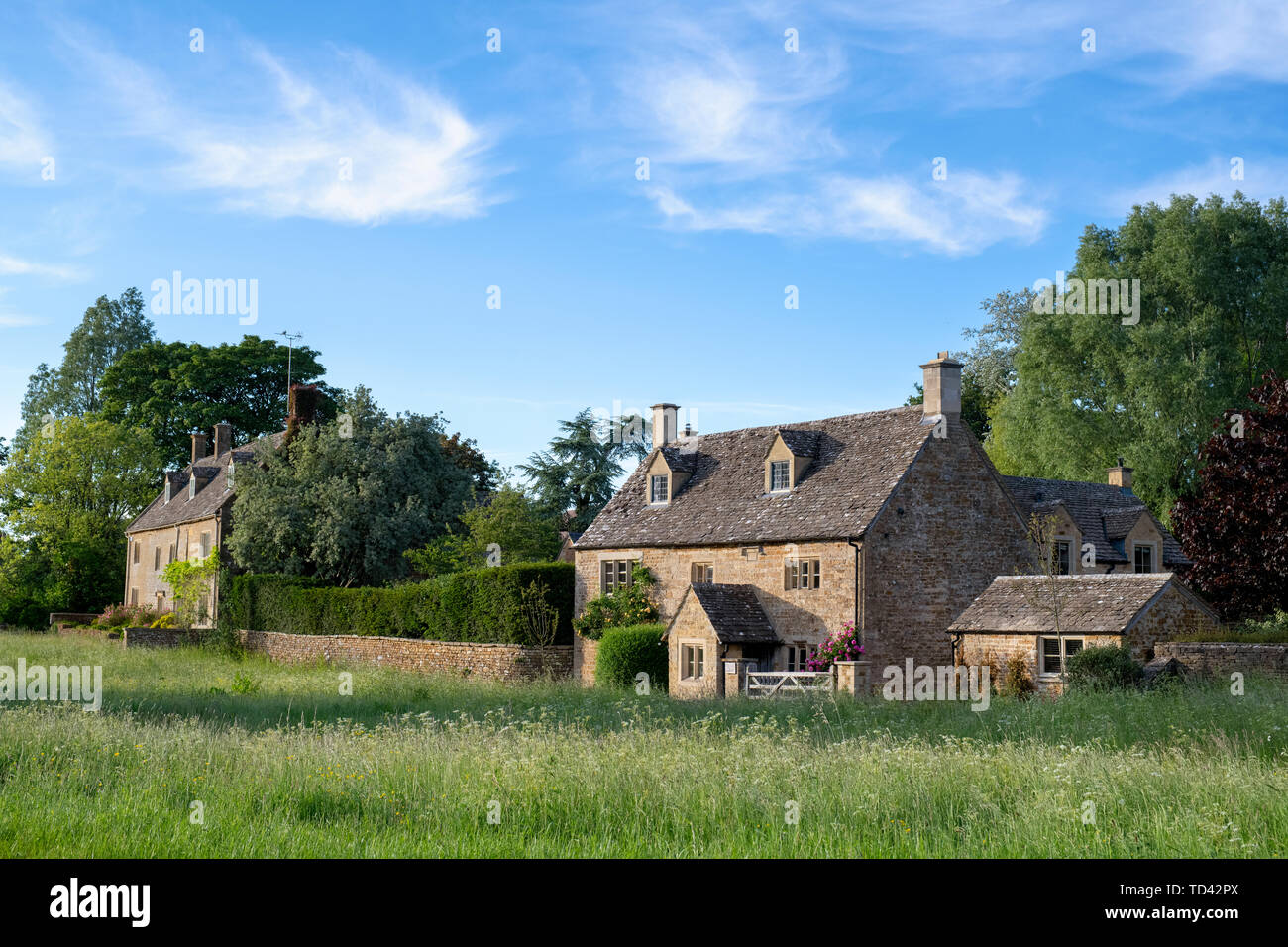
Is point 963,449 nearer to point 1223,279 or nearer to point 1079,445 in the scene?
point 1079,445

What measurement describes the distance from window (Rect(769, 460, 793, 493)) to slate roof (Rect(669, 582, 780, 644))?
11.9 feet

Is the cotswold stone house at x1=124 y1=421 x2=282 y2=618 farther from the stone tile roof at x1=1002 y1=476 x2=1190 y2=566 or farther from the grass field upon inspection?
the grass field

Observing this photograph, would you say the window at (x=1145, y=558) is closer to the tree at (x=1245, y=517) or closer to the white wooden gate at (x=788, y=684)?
the tree at (x=1245, y=517)

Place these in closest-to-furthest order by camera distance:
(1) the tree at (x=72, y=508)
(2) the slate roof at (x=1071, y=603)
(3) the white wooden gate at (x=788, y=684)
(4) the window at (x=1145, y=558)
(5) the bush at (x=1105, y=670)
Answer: (5) the bush at (x=1105, y=670)
(2) the slate roof at (x=1071, y=603)
(3) the white wooden gate at (x=788, y=684)
(4) the window at (x=1145, y=558)
(1) the tree at (x=72, y=508)


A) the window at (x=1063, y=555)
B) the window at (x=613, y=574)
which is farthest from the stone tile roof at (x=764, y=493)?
the window at (x=1063, y=555)

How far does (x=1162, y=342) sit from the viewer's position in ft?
157

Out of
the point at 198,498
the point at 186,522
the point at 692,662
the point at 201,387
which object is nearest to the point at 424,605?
A: the point at 692,662

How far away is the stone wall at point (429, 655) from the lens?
118 feet

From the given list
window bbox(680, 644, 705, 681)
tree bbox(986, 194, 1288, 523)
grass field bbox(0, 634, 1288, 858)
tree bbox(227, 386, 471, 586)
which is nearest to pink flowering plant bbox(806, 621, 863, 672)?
window bbox(680, 644, 705, 681)

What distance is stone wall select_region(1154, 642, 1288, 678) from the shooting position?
82.8 ft

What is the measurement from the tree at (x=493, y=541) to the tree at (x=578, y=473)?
6318 mm

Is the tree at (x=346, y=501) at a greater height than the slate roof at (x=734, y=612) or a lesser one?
greater

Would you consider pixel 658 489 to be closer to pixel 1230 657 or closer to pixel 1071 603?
pixel 1071 603

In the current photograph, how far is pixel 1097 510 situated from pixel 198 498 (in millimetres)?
41323
